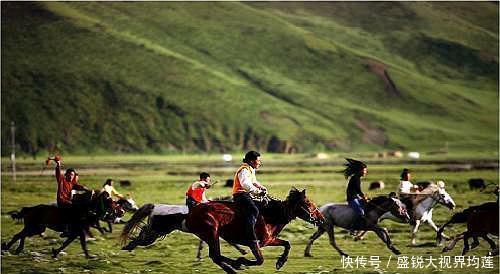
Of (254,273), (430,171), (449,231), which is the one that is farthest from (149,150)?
(254,273)

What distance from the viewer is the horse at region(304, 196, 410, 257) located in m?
27.0

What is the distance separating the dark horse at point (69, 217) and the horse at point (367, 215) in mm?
6392

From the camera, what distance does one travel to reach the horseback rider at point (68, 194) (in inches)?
965

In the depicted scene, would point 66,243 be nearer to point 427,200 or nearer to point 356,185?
point 356,185

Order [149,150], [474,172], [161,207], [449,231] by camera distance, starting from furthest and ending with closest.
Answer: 1. [149,150]
2. [474,172]
3. [449,231]
4. [161,207]

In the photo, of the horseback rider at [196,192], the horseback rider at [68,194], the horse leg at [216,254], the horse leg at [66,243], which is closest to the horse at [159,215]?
the horseback rider at [196,192]

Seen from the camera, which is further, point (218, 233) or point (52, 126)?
point (52, 126)

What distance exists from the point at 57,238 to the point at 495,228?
16.2 metres

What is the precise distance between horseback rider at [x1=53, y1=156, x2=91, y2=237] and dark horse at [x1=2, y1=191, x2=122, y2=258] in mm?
39

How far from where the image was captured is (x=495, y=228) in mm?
24250

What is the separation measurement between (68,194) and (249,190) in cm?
708

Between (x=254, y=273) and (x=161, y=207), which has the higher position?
(x=161, y=207)

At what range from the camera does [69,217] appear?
25.9m

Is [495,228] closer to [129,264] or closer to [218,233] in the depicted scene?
[218,233]
